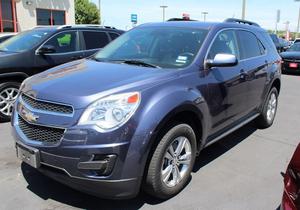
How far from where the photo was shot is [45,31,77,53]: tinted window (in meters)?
7.34

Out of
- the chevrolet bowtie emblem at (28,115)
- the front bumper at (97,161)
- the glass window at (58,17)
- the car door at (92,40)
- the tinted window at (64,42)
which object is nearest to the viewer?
the front bumper at (97,161)

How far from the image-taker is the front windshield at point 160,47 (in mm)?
4281

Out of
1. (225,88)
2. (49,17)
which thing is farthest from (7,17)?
(225,88)

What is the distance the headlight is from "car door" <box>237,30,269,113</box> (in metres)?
2.36

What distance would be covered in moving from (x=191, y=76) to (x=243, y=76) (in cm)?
133

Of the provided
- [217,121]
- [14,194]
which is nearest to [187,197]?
[217,121]

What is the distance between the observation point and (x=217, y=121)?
4.47m

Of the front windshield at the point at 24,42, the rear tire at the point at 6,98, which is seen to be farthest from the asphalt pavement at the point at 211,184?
the front windshield at the point at 24,42

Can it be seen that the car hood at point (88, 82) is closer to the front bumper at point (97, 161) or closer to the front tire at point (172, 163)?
the front bumper at point (97, 161)

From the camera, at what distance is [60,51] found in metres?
7.43

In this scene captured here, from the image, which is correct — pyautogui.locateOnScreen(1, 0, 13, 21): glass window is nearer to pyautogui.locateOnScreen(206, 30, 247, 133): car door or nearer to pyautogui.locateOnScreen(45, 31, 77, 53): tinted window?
pyautogui.locateOnScreen(45, 31, 77, 53): tinted window

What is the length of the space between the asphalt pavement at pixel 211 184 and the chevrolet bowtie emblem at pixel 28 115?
2.76 feet

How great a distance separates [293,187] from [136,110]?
142 centimetres

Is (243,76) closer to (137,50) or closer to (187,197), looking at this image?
(137,50)
